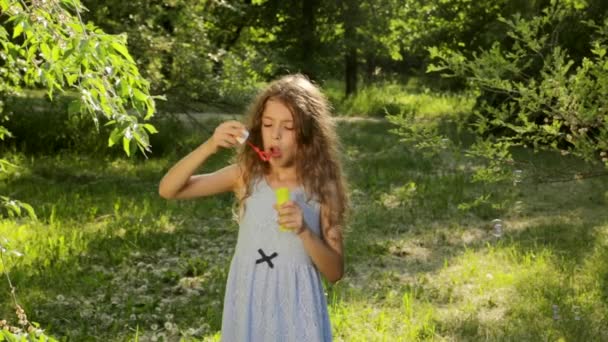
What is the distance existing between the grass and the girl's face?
0.48 m

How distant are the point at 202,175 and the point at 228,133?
0.35 metres

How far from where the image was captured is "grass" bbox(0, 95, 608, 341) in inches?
221

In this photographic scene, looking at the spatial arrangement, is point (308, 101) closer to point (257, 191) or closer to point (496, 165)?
point (257, 191)

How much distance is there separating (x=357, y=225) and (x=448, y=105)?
1320 cm

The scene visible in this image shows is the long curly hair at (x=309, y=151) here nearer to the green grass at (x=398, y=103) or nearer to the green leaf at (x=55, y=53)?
the green leaf at (x=55, y=53)

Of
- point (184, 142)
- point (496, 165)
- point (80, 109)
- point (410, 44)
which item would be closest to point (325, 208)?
point (80, 109)

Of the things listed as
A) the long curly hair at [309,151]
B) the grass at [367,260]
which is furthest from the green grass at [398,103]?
the long curly hair at [309,151]

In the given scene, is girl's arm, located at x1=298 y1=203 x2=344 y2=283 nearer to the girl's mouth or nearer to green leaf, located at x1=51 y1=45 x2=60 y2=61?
the girl's mouth

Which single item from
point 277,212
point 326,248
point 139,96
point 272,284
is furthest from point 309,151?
point 139,96

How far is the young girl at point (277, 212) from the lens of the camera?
121 inches

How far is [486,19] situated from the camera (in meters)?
17.4

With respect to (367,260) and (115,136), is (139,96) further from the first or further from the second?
(367,260)

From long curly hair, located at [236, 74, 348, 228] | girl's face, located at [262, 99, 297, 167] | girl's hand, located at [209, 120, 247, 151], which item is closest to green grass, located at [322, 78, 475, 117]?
long curly hair, located at [236, 74, 348, 228]

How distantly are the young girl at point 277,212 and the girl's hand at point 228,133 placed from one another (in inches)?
4.3
